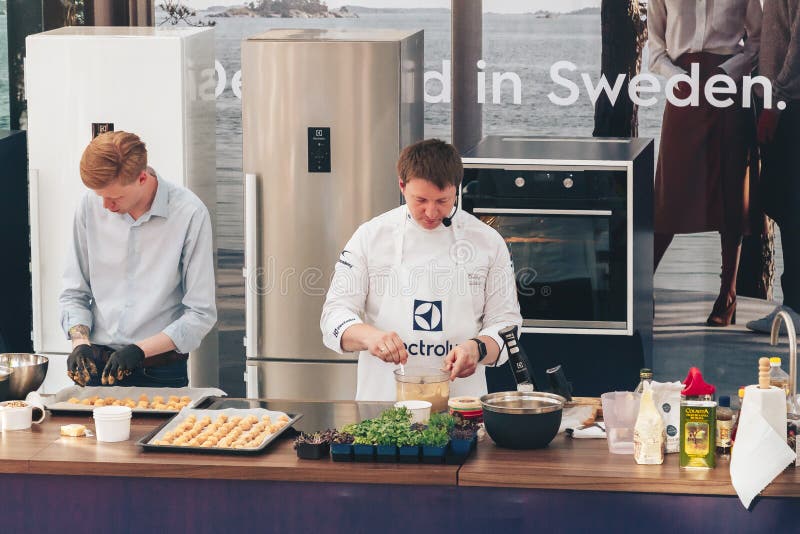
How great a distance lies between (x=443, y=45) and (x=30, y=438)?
2989mm

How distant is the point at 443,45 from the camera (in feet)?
18.5

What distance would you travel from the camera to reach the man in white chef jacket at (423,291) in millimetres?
3812

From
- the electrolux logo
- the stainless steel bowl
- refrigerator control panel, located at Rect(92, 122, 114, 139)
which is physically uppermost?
refrigerator control panel, located at Rect(92, 122, 114, 139)

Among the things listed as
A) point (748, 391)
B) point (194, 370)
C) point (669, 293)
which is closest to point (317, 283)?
point (194, 370)

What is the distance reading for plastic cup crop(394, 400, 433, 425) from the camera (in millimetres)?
3254

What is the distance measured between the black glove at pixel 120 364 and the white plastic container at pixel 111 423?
21.8 inches

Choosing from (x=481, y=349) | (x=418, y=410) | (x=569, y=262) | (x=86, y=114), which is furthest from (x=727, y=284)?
(x=86, y=114)

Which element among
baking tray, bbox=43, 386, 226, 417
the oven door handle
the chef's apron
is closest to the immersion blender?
the chef's apron

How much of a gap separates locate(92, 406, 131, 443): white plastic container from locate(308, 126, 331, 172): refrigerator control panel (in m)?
2.07

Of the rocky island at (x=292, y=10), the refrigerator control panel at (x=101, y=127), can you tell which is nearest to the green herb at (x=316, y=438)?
the refrigerator control panel at (x=101, y=127)

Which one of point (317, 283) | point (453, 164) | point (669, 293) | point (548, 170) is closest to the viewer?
point (453, 164)

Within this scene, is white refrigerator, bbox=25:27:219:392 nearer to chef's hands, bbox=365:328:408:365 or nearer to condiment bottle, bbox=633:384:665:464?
chef's hands, bbox=365:328:408:365

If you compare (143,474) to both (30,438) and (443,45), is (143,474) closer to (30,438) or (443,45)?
(30,438)

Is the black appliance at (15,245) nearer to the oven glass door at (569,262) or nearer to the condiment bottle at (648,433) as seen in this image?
the oven glass door at (569,262)
